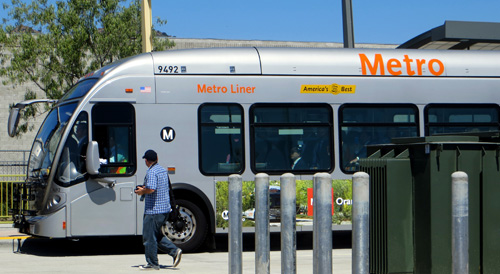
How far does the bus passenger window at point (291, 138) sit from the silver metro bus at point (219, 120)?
2cm

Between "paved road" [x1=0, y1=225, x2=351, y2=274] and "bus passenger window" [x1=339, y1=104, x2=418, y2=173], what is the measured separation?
5.43 feet

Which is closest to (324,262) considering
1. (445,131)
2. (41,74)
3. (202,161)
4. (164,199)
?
(164,199)

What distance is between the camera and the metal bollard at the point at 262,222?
8461 millimetres

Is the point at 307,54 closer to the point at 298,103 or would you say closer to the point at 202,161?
the point at 298,103

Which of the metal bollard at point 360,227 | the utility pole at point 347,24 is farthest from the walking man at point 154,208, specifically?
the utility pole at point 347,24

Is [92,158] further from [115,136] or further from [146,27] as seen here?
[146,27]

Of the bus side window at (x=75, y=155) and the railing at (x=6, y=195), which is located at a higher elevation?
the bus side window at (x=75, y=155)

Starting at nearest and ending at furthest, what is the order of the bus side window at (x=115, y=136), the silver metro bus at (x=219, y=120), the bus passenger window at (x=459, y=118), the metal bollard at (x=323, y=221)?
the metal bollard at (x=323, y=221) < the silver metro bus at (x=219, y=120) < the bus side window at (x=115, y=136) < the bus passenger window at (x=459, y=118)

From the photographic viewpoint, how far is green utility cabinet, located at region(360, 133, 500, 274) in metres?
7.81

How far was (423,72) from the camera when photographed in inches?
588

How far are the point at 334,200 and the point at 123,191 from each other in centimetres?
360

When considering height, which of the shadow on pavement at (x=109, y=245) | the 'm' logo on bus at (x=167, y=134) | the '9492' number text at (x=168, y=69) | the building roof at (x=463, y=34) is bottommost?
the shadow on pavement at (x=109, y=245)

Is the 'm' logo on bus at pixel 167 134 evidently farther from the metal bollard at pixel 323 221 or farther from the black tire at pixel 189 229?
the metal bollard at pixel 323 221

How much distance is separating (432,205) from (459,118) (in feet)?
24.8
